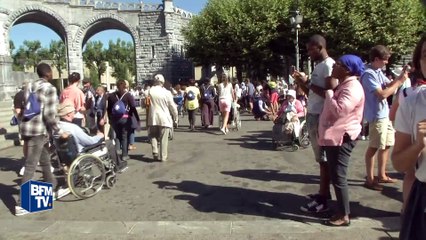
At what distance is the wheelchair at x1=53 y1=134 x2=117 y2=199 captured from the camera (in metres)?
5.90

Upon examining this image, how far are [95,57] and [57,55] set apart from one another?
33.2 ft

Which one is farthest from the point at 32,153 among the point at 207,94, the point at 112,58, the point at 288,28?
the point at 112,58

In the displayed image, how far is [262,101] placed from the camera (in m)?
17.1

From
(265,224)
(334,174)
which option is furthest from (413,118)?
(265,224)

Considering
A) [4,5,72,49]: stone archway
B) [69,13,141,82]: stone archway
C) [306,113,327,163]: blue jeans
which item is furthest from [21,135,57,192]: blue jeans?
[69,13,141,82]: stone archway

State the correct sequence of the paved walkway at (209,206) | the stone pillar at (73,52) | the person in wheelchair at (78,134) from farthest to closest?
the stone pillar at (73,52) < the person in wheelchair at (78,134) < the paved walkway at (209,206)

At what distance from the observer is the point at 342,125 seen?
14.6 feet

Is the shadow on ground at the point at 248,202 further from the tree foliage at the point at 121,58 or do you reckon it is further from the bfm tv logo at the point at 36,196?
the tree foliage at the point at 121,58

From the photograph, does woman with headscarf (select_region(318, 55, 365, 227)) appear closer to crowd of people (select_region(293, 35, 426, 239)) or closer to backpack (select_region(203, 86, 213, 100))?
crowd of people (select_region(293, 35, 426, 239))

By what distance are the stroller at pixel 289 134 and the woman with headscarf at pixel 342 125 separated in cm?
482

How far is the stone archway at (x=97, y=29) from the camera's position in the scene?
35.1m

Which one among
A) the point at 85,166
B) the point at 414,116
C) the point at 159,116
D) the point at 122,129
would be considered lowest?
the point at 85,166

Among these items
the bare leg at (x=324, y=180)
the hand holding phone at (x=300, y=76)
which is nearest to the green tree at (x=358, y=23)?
the hand holding phone at (x=300, y=76)

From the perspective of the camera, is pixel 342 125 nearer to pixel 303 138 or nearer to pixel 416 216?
pixel 416 216
